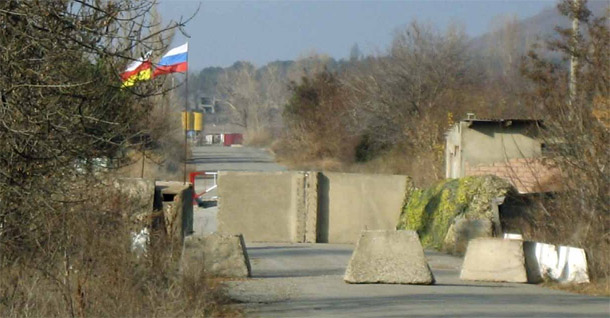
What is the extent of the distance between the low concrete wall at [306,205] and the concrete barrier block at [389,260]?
1384 centimetres

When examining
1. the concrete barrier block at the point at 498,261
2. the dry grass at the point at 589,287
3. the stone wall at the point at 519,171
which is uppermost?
the stone wall at the point at 519,171

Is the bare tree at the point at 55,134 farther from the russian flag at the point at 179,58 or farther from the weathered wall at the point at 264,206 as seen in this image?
the weathered wall at the point at 264,206

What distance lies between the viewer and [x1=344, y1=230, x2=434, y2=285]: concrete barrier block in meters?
13.9

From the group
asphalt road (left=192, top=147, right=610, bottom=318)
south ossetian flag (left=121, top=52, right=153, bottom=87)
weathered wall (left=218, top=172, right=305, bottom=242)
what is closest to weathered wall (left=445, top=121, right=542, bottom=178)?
weathered wall (left=218, top=172, right=305, bottom=242)

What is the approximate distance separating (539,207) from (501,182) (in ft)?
17.9

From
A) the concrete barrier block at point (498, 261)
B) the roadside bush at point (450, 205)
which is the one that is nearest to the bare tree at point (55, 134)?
the concrete barrier block at point (498, 261)

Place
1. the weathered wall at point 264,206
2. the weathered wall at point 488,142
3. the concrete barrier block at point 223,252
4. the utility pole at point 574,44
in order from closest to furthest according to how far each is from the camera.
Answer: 1. the concrete barrier block at point 223,252
2. the utility pole at point 574,44
3. the weathered wall at point 264,206
4. the weathered wall at point 488,142

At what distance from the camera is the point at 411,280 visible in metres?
14.0

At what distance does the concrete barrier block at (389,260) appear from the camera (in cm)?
1391

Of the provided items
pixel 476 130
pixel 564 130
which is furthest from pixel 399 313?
pixel 476 130

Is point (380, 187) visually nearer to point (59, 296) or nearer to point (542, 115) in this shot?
point (542, 115)

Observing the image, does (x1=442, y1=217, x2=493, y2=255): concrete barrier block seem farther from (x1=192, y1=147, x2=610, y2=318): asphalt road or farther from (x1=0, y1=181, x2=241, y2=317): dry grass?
(x1=0, y1=181, x2=241, y2=317): dry grass

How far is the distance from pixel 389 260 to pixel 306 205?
14215 millimetres

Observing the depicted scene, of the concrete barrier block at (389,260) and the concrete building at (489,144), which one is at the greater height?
the concrete building at (489,144)
